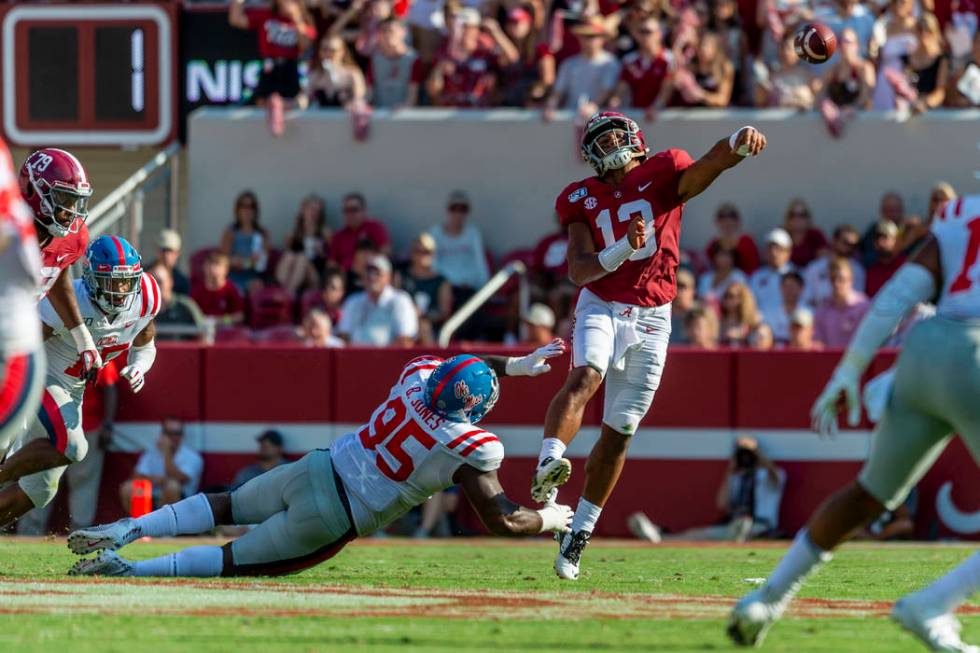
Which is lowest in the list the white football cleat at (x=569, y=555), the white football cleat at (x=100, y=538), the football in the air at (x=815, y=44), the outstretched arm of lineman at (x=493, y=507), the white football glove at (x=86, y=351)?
the white football cleat at (x=569, y=555)

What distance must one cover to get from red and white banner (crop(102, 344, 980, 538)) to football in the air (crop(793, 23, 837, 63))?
3.44m

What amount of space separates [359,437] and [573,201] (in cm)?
187

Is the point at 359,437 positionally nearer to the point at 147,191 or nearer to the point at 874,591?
the point at 874,591

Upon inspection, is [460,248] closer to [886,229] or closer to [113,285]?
[886,229]

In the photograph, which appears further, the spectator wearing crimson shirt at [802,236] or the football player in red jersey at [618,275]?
the spectator wearing crimson shirt at [802,236]

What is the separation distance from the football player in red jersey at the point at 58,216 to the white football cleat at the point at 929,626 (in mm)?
4672

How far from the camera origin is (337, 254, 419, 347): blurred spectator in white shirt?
14258 millimetres

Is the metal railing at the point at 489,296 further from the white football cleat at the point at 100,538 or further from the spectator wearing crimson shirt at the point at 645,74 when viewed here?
the white football cleat at the point at 100,538

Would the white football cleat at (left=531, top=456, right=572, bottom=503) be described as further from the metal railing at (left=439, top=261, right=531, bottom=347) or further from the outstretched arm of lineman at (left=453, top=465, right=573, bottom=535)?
the metal railing at (left=439, top=261, right=531, bottom=347)

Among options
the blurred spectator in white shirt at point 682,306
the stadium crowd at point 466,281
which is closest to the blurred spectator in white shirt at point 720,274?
the stadium crowd at point 466,281

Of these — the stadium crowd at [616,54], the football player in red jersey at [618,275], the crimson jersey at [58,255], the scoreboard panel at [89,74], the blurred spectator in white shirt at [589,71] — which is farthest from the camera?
the scoreboard panel at [89,74]

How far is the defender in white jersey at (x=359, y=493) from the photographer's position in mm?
7555

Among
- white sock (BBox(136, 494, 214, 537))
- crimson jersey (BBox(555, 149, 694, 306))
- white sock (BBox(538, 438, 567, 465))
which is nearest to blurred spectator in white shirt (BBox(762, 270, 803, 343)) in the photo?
crimson jersey (BBox(555, 149, 694, 306))

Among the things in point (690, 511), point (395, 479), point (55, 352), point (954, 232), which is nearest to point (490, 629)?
point (395, 479)
